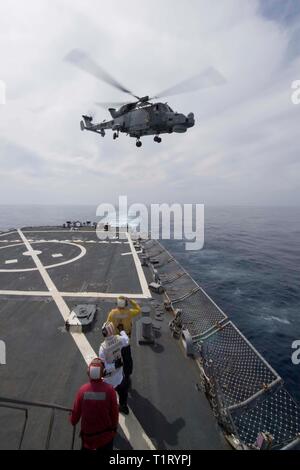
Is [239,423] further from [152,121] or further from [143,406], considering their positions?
[152,121]

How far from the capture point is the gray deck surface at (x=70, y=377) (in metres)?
5.75

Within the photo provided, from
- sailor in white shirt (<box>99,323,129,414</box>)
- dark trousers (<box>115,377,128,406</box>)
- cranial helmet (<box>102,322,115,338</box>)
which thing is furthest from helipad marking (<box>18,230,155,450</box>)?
cranial helmet (<box>102,322,115,338</box>)

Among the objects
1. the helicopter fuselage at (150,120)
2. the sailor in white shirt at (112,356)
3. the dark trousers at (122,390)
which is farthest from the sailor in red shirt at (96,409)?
the helicopter fuselage at (150,120)

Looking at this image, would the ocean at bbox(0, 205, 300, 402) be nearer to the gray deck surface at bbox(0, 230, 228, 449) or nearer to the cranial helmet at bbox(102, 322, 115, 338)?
the gray deck surface at bbox(0, 230, 228, 449)

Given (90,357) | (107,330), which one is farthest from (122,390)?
(90,357)

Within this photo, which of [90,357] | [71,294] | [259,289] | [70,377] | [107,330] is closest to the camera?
[107,330]

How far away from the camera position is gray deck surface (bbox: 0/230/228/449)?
5746 millimetres

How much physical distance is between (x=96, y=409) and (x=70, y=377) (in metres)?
4.41

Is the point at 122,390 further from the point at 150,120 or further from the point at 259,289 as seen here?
the point at 259,289

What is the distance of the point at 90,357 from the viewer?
8.62 m

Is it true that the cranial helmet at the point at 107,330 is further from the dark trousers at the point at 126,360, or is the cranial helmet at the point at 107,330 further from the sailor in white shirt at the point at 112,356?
the dark trousers at the point at 126,360
